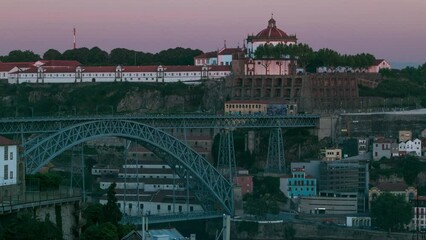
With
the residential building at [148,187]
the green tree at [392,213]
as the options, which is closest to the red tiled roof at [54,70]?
the residential building at [148,187]

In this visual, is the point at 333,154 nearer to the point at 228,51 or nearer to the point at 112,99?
the point at 112,99

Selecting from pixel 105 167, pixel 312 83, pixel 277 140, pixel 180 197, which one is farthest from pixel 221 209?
pixel 312 83

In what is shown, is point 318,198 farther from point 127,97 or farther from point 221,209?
point 127,97

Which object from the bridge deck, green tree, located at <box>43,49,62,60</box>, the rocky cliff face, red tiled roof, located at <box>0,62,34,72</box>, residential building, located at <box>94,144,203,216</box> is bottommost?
the bridge deck

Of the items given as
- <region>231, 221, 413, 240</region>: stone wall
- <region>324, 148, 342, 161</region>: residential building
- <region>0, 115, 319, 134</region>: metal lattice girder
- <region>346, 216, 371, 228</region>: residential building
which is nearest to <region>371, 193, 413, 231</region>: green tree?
<region>231, 221, 413, 240</region>: stone wall

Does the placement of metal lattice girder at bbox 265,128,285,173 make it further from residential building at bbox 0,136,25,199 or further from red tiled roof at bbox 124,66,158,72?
residential building at bbox 0,136,25,199

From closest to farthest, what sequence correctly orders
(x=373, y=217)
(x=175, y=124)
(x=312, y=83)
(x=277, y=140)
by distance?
(x=373, y=217), (x=175, y=124), (x=277, y=140), (x=312, y=83)
